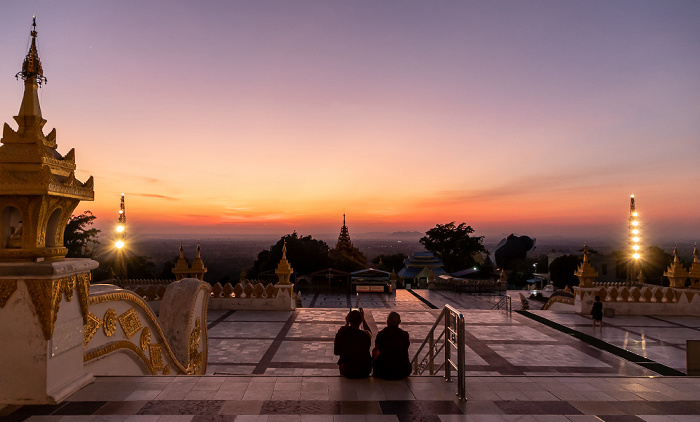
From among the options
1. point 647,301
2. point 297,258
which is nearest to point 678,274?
point 647,301

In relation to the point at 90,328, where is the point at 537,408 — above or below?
below

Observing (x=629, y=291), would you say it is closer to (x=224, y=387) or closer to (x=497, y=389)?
(x=497, y=389)

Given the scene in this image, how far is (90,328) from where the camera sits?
5277 mm

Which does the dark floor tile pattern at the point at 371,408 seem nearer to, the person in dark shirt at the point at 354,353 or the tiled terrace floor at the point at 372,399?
the tiled terrace floor at the point at 372,399

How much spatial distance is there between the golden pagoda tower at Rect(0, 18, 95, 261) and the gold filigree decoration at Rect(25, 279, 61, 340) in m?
0.32

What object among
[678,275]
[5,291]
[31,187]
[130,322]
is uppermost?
[31,187]

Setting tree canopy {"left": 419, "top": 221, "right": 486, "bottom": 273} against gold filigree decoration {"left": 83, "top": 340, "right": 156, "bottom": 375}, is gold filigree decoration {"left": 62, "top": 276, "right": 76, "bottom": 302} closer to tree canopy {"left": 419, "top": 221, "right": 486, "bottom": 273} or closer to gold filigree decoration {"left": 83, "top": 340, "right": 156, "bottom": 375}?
gold filigree decoration {"left": 83, "top": 340, "right": 156, "bottom": 375}

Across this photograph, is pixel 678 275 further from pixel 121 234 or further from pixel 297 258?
pixel 297 258

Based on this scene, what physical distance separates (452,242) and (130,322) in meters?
67.2

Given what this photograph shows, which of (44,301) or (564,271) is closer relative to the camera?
(44,301)

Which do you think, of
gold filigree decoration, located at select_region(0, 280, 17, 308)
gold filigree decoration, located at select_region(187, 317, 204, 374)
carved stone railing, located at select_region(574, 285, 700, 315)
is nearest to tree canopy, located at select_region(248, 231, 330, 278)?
carved stone railing, located at select_region(574, 285, 700, 315)

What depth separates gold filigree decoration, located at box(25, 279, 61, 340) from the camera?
445 centimetres

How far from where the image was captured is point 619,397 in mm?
5250

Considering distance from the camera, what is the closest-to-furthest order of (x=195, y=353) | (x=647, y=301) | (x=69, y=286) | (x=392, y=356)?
(x=69, y=286), (x=392, y=356), (x=195, y=353), (x=647, y=301)
